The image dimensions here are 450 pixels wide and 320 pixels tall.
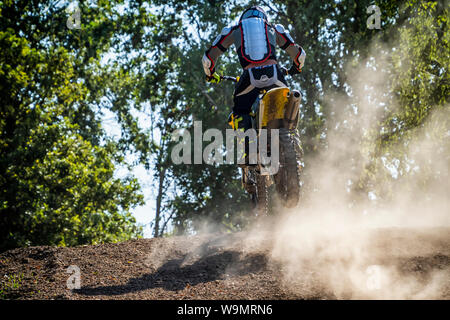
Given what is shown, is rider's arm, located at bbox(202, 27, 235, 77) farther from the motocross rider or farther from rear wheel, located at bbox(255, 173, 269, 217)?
rear wheel, located at bbox(255, 173, 269, 217)

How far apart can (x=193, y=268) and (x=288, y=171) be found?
6.31 ft

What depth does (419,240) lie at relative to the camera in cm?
591

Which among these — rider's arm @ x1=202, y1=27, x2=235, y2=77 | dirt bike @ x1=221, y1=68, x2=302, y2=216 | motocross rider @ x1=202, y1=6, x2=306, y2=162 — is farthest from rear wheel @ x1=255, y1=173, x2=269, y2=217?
rider's arm @ x1=202, y1=27, x2=235, y2=77

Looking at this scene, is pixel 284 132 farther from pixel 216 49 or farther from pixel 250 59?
pixel 216 49

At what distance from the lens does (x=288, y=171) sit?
593 cm

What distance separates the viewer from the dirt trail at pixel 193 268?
4.60 metres

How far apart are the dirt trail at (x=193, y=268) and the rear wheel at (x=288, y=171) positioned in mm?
893

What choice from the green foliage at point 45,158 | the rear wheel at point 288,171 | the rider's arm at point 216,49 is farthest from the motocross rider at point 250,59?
the green foliage at point 45,158

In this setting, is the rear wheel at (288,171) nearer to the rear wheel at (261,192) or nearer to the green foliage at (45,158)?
the rear wheel at (261,192)

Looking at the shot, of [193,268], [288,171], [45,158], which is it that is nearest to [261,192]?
[288,171]

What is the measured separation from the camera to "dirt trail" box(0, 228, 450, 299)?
460 cm

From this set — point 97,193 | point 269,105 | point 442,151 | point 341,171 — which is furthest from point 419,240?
point 97,193

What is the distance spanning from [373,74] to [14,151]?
12.9m
